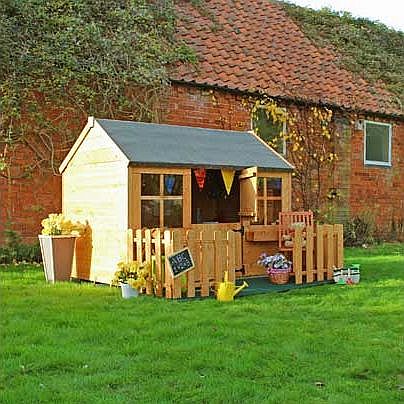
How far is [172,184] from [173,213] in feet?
1.34

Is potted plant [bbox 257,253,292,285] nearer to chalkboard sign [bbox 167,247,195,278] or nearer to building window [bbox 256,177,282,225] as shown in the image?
building window [bbox 256,177,282,225]

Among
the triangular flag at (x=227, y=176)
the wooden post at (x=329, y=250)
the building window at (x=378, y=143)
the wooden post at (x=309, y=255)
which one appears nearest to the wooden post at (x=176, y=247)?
the triangular flag at (x=227, y=176)

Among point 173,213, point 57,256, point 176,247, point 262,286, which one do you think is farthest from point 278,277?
point 57,256

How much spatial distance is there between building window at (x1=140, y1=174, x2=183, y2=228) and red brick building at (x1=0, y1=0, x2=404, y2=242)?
13.6 feet

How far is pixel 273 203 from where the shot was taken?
34.1 ft

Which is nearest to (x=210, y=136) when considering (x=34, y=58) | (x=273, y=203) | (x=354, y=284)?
(x=273, y=203)

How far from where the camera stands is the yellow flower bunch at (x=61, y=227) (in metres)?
9.65

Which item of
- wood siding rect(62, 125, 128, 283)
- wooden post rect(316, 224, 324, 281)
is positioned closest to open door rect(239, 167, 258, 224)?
wooden post rect(316, 224, 324, 281)

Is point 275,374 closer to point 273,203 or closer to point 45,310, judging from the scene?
point 45,310

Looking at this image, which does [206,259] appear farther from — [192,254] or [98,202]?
[98,202]

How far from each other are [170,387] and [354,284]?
17.6 ft

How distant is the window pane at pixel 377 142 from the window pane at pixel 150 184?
35.6ft

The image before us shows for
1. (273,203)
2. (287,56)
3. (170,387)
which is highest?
(287,56)

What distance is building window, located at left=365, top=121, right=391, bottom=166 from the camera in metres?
18.7
